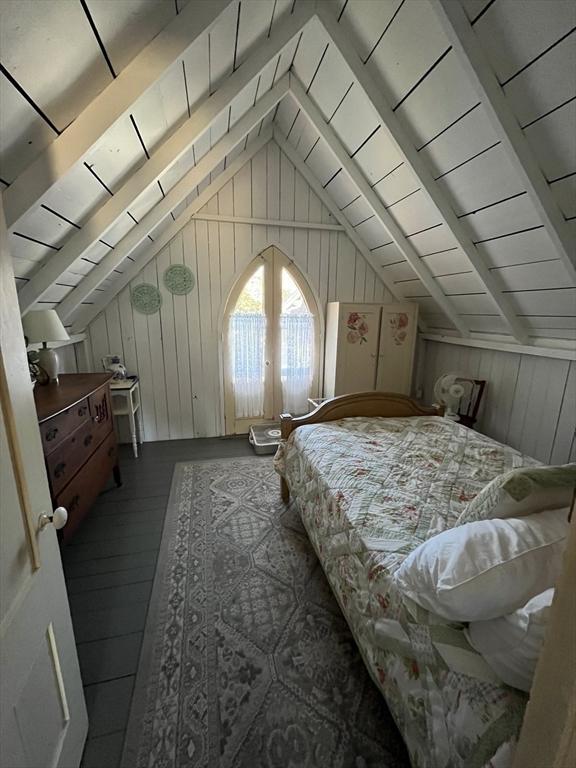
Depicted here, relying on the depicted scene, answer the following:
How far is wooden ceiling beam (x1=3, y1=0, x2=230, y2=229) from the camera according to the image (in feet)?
3.64

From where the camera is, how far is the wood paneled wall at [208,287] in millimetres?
3031

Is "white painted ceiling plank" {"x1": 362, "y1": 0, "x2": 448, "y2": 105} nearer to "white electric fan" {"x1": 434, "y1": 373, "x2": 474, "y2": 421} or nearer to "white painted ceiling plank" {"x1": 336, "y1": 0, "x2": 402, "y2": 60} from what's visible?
"white painted ceiling plank" {"x1": 336, "y1": 0, "x2": 402, "y2": 60}

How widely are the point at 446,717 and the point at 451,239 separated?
251 cm

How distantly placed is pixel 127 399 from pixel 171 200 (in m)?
1.70

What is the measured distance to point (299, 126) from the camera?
8.55 feet

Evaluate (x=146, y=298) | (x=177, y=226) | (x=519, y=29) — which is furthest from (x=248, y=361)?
(x=519, y=29)

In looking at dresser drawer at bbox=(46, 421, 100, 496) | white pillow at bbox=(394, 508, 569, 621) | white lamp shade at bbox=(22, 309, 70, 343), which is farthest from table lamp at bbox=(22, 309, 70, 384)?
white pillow at bbox=(394, 508, 569, 621)

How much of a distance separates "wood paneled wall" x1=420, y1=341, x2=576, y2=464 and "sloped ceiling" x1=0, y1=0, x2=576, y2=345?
10.1 inches

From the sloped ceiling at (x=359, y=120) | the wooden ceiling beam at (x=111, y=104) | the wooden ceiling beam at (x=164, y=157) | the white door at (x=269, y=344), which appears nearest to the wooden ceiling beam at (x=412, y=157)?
the sloped ceiling at (x=359, y=120)

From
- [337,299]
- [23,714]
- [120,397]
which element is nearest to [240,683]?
[23,714]

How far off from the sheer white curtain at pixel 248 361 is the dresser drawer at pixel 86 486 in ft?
4.54

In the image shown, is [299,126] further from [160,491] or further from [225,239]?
[160,491]

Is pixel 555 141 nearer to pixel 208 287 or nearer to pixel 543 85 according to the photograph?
pixel 543 85

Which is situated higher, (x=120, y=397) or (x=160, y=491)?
(x=120, y=397)
